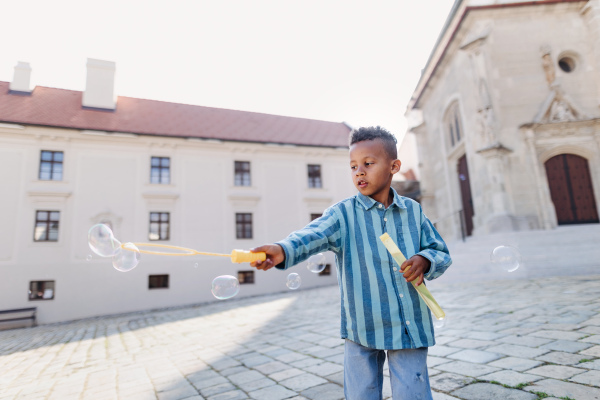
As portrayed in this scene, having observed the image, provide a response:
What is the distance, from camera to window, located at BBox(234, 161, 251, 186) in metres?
19.4

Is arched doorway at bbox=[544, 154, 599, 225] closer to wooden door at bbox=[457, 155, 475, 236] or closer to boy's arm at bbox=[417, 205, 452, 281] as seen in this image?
wooden door at bbox=[457, 155, 475, 236]

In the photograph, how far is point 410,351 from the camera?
64.1 inches

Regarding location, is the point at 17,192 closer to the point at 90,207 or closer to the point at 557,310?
the point at 90,207

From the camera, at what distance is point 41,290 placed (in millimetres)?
15008

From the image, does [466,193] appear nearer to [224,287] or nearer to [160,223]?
[160,223]

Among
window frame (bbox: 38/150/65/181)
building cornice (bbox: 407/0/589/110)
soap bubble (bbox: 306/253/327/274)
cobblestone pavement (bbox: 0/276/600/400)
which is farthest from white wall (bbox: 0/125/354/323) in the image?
soap bubble (bbox: 306/253/327/274)

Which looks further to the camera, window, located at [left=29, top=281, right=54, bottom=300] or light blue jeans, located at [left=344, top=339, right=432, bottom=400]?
window, located at [left=29, top=281, right=54, bottom=300]

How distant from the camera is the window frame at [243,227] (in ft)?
61.6

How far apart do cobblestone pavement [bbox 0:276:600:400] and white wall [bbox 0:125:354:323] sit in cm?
890

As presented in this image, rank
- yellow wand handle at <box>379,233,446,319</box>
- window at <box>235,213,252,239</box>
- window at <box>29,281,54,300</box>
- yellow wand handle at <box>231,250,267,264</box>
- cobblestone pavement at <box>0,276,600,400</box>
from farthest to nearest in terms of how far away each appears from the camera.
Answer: window at <box>235,213,252,239</box> → window at <box>29,281,54,300</box> → cobblestone pavement at <box>0,276,600,400</box> → yellow wand handle at <box>379,233,446,319</box> → yellow wand handle at <box>231,250,267,264</box>

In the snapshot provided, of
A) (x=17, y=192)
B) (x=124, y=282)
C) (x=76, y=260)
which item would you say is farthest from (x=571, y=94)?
(x=17, y=192)

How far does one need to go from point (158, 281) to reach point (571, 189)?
58.8 ft

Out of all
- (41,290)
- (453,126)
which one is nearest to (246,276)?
(41,290)

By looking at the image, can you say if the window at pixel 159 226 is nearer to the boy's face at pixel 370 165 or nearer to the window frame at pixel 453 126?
the window frame at pixel 453 126
